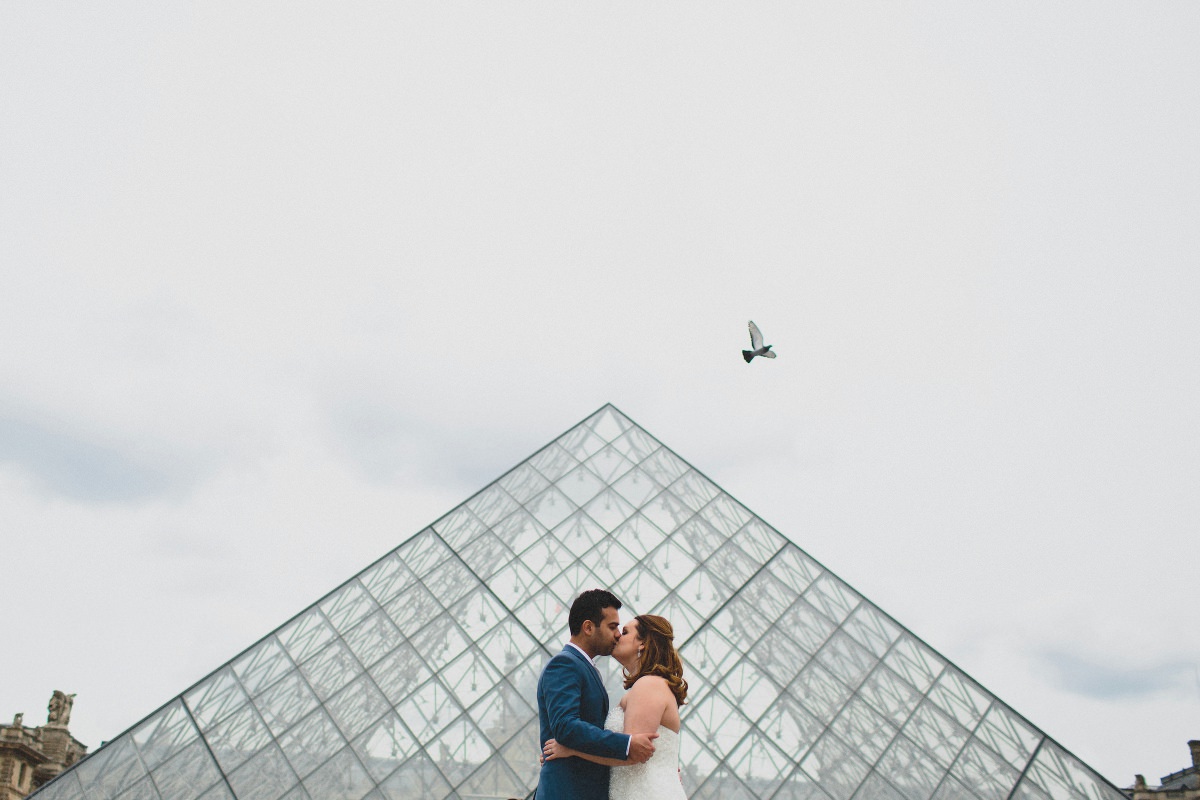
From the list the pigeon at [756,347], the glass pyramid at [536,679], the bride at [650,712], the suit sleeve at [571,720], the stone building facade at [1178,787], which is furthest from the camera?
the stone building facade at [1178,787]

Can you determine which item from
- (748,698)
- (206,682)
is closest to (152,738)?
(206,682)

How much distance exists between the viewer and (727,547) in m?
10.6

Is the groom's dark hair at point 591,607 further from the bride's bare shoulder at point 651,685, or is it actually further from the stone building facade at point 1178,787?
the stone building facade at point 1178,787

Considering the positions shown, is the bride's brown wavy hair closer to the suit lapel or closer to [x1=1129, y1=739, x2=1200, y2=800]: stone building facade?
the suit lapel

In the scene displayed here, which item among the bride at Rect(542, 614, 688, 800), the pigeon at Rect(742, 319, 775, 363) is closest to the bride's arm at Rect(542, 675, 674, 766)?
the bride at Rect(542, 614, 688, 800)

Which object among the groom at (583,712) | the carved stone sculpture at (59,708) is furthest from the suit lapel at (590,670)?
the carved stone sculpture at (59,708)

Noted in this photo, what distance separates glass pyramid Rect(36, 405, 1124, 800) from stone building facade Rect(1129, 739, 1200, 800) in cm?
2638

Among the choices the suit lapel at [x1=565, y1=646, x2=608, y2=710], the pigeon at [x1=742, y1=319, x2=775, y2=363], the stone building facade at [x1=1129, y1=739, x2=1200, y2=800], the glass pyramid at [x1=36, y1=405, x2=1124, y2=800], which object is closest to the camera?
the suit lapel at [x1=565, y1=646, x2=608, y2=710]

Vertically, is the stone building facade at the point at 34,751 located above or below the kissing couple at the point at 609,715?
below

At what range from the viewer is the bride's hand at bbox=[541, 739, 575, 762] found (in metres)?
2.66

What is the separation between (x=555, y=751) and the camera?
8.79 ft

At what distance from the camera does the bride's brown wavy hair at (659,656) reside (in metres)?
2.78

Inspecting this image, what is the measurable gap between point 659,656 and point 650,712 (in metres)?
0.19

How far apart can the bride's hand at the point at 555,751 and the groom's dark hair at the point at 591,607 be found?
1.24 feet
